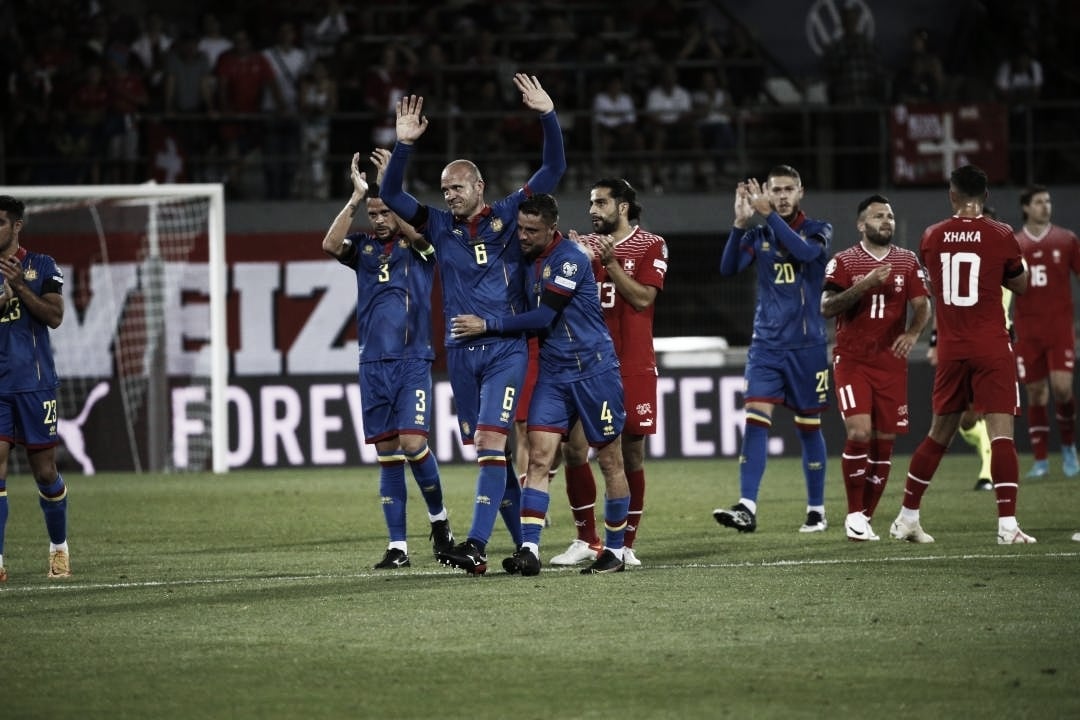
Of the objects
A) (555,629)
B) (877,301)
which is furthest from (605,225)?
(555,629)

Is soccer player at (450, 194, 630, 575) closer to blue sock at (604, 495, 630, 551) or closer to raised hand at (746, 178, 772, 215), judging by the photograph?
blue sock at (604, 495, 630, 551)

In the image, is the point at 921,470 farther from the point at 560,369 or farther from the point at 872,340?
the point at 560,369

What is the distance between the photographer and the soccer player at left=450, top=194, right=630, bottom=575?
8.97 metres

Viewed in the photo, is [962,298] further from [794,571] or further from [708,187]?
[708,187]

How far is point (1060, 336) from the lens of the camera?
16000mm

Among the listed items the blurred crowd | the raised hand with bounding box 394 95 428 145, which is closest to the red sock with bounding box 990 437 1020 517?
the raised hand with bounding box 394 95 428 145

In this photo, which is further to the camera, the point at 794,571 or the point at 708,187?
the point at 708,187

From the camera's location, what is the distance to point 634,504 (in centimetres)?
998

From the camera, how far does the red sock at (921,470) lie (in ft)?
34.8

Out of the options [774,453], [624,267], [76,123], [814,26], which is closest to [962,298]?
[624,267]

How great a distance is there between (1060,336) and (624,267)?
747 cm

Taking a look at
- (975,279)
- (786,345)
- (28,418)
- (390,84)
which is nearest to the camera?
(28,418)

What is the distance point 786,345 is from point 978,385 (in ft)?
5.70

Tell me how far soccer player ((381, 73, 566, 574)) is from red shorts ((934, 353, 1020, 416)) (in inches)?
115
